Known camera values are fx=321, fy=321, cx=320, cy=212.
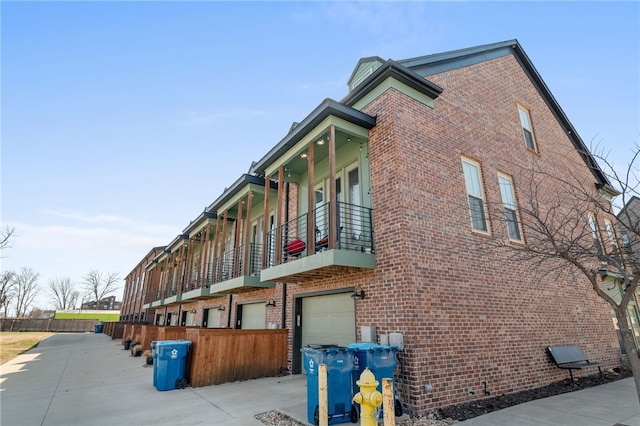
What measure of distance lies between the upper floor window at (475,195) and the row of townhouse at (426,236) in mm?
44

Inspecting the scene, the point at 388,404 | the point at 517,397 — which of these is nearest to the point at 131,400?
the point at 388,404

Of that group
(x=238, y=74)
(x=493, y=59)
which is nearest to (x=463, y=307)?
(x=493, y=59)

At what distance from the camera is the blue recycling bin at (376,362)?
541 cm

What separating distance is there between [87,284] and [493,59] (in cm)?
9146

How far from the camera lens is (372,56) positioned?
969 centimetres

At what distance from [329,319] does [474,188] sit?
17.1 ft

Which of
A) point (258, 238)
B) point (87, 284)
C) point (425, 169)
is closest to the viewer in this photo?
point (425, 169)

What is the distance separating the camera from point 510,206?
934 cm

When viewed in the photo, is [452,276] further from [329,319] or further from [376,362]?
[329,319]

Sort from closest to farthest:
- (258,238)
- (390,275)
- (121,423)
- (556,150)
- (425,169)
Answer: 1. (121,423)
2. (390,275)
3. (425,169)
4. (556,150)
5. (258,238)

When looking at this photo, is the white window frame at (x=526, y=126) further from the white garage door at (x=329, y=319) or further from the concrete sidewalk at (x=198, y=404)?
the white garage door at (x=329, y=319)

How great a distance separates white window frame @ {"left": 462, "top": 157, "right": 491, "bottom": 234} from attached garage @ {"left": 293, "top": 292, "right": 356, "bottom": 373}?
3.79m

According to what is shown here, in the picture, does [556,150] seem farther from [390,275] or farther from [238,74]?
[238,74]

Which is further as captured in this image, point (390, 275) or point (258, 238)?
point (258, 238)
